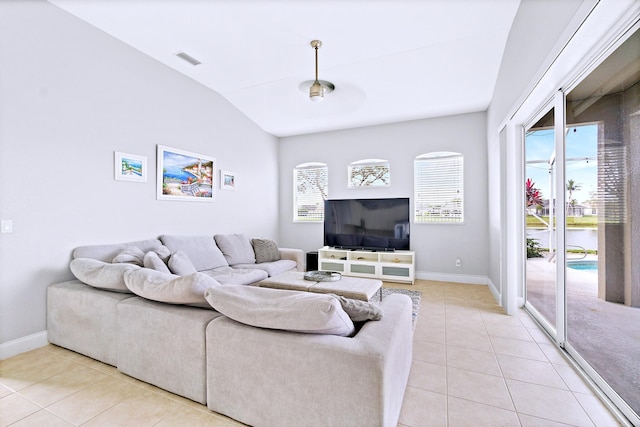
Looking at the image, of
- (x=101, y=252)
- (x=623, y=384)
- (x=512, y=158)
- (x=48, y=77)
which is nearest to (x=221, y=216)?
(x=101, y=252)

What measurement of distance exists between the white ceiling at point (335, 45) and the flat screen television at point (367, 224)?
61.5 inches

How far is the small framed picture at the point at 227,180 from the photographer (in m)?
4.45

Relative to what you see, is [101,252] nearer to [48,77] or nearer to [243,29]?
[48,77]

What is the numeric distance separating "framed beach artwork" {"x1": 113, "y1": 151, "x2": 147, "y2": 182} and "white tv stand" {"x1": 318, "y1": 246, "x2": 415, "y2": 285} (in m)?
2.97

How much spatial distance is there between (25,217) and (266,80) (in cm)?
297

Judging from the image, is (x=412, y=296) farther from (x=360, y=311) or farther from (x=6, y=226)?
(x=6, y=226)

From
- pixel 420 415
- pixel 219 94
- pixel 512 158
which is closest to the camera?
pixel 420 415

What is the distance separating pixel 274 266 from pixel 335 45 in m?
2.80

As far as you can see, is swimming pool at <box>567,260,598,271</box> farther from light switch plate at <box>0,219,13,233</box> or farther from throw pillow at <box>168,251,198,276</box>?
light switch plate at <box>0,219,13,233</box>

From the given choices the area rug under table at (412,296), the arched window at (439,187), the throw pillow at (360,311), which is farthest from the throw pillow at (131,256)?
the arched window at (439,187)

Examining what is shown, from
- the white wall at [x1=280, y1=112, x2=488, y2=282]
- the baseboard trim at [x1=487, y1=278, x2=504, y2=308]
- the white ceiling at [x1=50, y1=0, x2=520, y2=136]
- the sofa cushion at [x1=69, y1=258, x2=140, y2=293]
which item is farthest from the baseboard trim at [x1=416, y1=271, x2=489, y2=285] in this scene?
the sofa cushion at [x1=69, y1=258, x2=140, y2=293]

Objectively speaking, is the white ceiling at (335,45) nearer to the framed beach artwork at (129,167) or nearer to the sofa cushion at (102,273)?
the framed beach artwork at (129,167)

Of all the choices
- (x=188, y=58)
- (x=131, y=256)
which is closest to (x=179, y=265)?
(x=131, y=256)

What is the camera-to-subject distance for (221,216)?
14.6 feet
